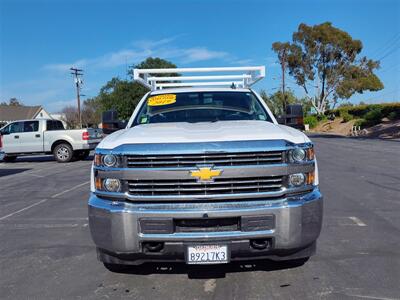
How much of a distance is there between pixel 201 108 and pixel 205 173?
2.14m

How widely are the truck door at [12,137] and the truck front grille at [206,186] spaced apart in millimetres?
16066

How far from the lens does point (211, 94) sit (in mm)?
5773

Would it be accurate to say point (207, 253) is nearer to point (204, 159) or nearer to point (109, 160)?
point (204, 159)

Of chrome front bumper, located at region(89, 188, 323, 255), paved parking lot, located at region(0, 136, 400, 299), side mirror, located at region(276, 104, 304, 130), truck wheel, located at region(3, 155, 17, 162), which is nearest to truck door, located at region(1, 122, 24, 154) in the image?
truck wheel, located at region(3, 155, 17, 162)

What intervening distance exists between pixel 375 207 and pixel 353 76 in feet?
172

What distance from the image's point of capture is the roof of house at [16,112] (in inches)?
2990

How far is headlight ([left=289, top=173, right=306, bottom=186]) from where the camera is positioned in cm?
367

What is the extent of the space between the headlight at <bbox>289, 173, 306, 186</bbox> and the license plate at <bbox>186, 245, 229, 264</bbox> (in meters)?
0.80

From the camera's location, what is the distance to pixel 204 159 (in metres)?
3.56

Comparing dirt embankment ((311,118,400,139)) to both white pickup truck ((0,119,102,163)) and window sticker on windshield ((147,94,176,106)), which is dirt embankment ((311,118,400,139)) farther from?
window sticker on windshield ((147,94,176,106))

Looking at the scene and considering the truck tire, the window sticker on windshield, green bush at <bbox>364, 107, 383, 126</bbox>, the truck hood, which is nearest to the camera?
the truck hood

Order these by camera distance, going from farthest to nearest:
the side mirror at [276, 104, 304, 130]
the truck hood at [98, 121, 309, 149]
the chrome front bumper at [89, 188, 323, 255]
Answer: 1. the side mirror at [276, 104, 304, 130]
2. the truck hood at [98, 121, 309, 149]
3. the chrome front bumper at [89, 188, 323, 255]

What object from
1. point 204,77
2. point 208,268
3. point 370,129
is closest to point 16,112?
point 370,129

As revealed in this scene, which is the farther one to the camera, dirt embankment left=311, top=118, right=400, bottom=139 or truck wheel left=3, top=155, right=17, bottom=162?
dirt embankment left=311, top=118, right=400, bottom=139
